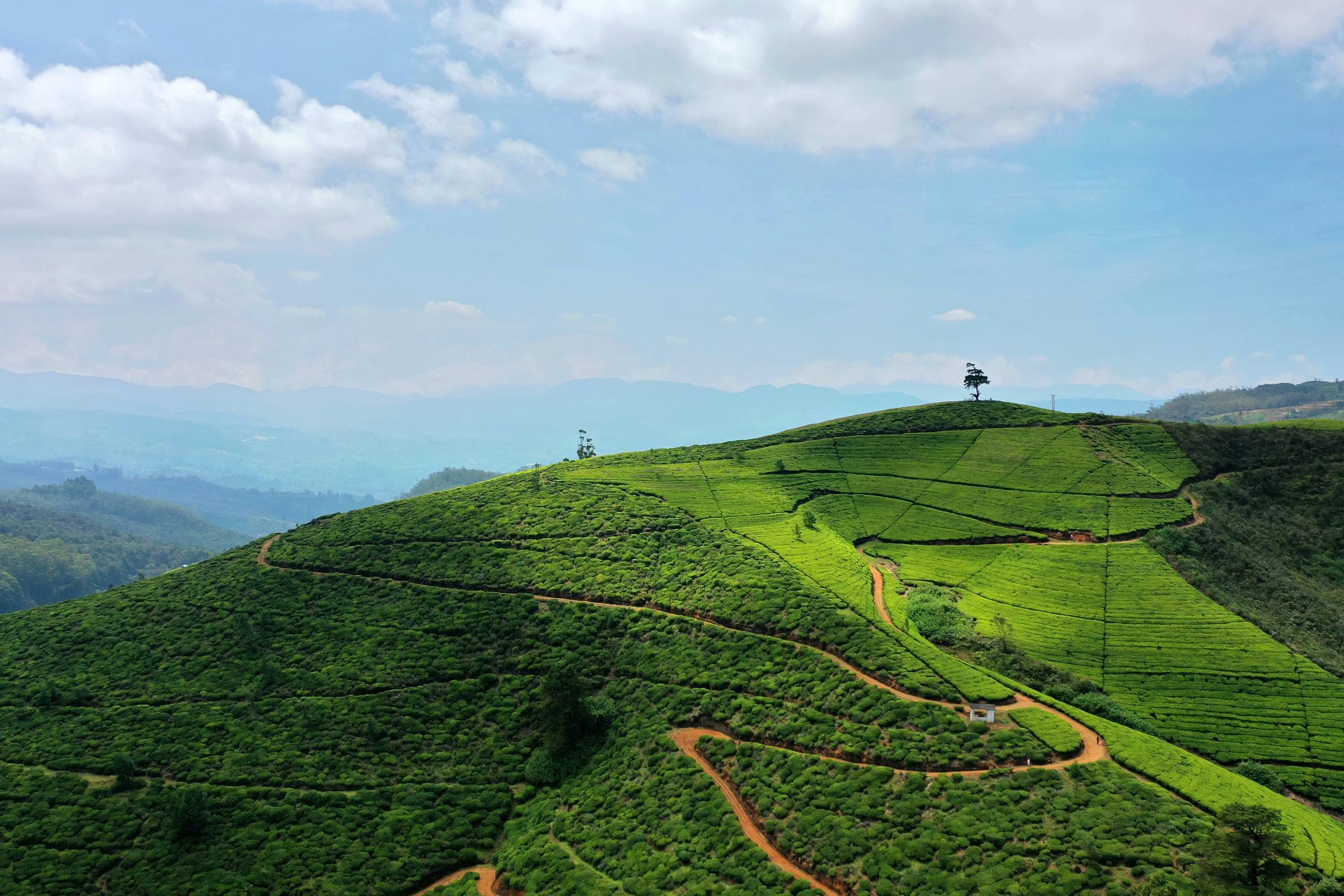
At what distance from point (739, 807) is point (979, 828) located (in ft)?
39.0

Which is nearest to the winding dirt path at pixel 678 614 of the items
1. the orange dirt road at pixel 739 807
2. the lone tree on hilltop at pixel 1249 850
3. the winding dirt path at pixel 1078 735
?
the winding dirt path at pixel 1078 735

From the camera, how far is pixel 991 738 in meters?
38.0

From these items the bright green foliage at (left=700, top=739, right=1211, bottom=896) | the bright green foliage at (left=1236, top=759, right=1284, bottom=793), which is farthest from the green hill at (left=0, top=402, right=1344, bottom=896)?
the bright green foliage at (left=1236, top=759, right=1284, bottom=793)

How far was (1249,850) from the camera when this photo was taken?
87.1 feet

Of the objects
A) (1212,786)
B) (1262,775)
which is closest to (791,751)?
(1212,786)

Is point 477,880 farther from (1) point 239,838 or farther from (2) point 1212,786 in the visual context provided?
(2) point 1212,786

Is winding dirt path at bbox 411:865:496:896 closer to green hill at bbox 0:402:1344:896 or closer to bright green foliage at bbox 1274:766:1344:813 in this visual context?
green hill at bbox 0:402:1344:896

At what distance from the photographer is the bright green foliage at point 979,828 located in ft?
96.1

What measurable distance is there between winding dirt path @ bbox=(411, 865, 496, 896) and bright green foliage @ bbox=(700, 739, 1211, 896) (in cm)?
1372

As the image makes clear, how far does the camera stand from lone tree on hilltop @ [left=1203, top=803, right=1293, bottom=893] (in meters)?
26.1

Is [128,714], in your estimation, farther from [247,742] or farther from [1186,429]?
[1186,429]

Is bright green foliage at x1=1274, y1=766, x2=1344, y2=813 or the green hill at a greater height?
the green hill

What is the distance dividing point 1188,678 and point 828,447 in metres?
51.9

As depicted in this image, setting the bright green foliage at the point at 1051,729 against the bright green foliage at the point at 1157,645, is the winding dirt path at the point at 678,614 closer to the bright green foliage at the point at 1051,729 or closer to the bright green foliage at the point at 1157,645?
the bright green foliage at the point at 1051,729
